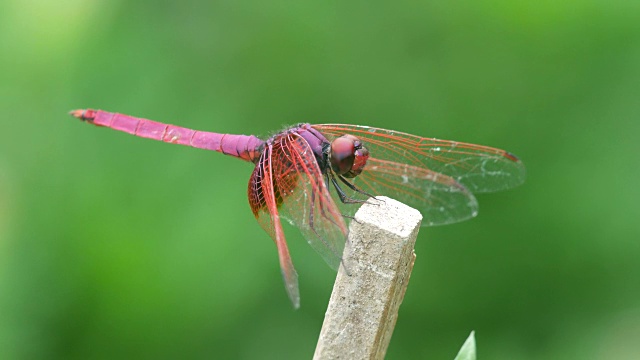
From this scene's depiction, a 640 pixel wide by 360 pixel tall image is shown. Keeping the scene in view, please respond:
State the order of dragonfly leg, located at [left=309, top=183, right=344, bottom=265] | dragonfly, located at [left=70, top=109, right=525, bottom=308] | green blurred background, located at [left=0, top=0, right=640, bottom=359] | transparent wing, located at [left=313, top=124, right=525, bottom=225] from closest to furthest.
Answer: dragonfly leg, located at [left=309, top=183, right=344, bottom=265], dragonfly, located at [left=70, top=109, right=525, bottom=308], transparent wing, located at [left=313, top=124, right=525, bottom=225], green blurred background, located at [left=0, top=0, right=640, bottom=359]

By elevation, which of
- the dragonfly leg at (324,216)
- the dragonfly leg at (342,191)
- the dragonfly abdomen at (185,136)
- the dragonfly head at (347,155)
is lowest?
the dragonfly leg at (324,216)

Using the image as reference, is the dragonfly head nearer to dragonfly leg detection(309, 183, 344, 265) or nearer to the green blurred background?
dragonfly leg detection(309, 183, 344, 265)

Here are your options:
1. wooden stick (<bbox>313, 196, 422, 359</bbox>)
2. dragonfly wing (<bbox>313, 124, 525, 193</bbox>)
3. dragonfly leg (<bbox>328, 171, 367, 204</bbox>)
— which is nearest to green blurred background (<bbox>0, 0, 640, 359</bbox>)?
dragonfly wing (<bbox>313, 124, 525, 193</bbox>)

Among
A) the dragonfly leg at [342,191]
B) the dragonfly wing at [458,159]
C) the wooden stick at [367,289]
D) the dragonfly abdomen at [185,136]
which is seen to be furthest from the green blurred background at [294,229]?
the wooden stick at [367,289]

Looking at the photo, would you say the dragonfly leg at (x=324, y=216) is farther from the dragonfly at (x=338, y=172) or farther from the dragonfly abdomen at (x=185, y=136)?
the dragonfly abdomen at (x=185, y=136)

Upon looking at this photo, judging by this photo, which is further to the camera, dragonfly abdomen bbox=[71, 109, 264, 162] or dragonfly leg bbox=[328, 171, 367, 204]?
dragonfly abdomen bbox=[71, 109, 264, 162]

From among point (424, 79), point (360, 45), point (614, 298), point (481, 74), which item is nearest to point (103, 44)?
point (360, 45)

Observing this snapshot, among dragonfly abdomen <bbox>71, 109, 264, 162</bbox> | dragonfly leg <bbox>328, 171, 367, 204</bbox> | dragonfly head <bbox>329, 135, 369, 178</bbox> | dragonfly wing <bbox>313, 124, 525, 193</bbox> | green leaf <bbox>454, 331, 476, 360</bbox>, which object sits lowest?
green leaf <bbox>454, 331, 476, 360</bbox>
